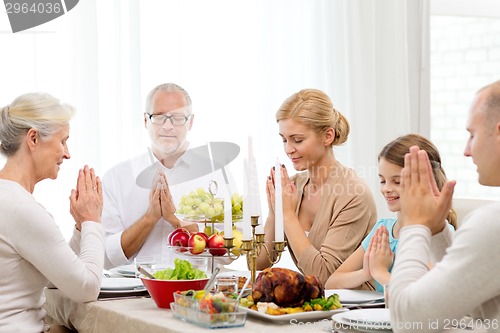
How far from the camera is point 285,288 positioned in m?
1.89

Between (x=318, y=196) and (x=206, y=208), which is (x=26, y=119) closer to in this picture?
(x=206, y=208)

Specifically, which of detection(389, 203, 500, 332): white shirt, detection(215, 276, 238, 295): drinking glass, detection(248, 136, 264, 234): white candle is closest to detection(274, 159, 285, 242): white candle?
detection(248, 136, 264, 234): white candle

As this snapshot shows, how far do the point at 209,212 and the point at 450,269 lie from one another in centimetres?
109

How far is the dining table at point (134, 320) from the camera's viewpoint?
5.89ft

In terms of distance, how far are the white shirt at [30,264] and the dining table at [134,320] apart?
7cm

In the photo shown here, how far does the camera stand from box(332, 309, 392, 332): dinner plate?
173 centimetres

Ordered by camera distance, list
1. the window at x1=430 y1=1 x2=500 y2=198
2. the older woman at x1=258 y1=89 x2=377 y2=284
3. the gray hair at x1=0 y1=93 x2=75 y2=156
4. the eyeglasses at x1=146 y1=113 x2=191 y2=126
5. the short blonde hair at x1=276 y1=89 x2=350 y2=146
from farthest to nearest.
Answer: the window at x1=430 y1=1 x2=500 y2=198 → the eyeglasses at x1=146 y1=113 x2=191 y2=126 → the short blonde hair at x1=276 y1=89 x2=350 y2=146 → the older woman at x1=258 y1=89 x2=377 y2=284 → the gray hair at x1=0 y1=93 x2=75 y2=156

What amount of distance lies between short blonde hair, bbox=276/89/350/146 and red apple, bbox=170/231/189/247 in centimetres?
75

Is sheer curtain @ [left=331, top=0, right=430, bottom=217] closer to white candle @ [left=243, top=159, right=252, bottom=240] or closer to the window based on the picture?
the window

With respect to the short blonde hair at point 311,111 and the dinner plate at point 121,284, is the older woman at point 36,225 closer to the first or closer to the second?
the dinner plate at point 121,284

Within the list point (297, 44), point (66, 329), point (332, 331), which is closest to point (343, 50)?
point (297, 44)

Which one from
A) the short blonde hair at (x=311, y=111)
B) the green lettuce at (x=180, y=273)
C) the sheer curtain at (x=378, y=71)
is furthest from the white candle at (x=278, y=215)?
the sheer curtain at (x=378, y=71)

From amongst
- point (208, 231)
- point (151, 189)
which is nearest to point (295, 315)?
point (208, 231)

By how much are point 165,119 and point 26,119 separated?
1.02 meters
